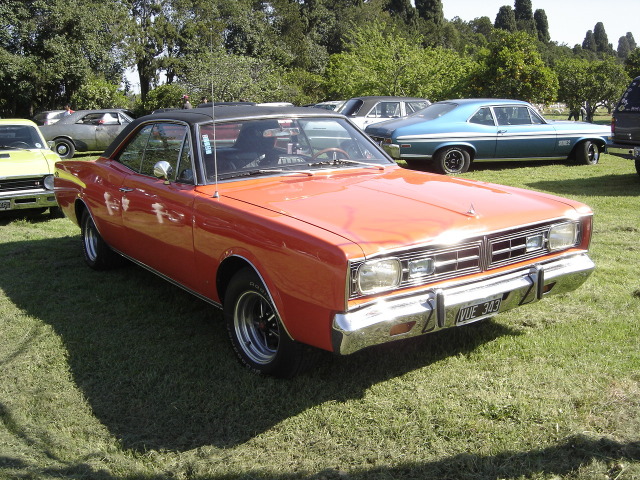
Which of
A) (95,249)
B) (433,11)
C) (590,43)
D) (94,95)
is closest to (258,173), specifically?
(95,249)

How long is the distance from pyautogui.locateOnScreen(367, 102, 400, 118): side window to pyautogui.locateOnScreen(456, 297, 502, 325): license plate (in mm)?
12167

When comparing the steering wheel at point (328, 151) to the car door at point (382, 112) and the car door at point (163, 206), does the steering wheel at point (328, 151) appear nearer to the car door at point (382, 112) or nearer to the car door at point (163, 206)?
the car door at point (163, 206)

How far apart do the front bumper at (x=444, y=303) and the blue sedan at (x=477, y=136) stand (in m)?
7.78

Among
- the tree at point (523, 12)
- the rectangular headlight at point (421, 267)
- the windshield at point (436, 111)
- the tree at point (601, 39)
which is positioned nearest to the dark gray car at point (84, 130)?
the windshield at point (436, 111)

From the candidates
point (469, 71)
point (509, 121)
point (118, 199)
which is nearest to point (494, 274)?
point (118, 199)

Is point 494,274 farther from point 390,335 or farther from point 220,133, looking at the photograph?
point 220,133

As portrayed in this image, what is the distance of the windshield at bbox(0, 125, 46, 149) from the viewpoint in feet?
30.1

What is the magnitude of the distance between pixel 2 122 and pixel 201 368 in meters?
7.04

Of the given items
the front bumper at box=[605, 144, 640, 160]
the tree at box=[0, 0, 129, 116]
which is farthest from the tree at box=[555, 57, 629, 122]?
the front bumper at box=[605, 144, 640, 160]

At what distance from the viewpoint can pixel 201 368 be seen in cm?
399

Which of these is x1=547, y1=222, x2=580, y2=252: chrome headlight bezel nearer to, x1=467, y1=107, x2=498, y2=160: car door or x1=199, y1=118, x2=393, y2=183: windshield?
x1=199, y1=118, x2=393, y2=183: windshield

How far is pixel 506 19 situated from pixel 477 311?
8816cm

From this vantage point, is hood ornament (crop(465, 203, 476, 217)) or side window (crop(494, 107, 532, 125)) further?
side window (crop(494, 107, 532, 125))

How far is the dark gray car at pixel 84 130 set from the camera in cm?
1770
